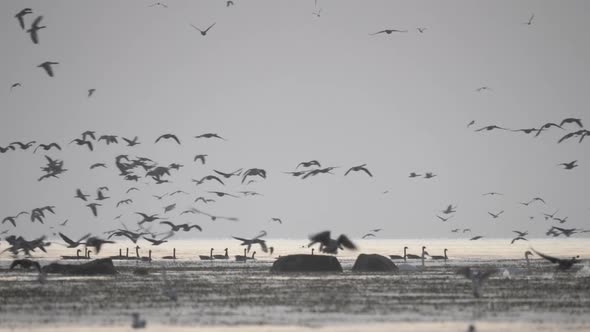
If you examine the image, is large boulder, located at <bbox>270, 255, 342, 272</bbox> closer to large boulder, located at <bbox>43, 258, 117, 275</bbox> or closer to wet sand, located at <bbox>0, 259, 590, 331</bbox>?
wet sand, located at <bbox>0, 259, 590, 331</bbox>

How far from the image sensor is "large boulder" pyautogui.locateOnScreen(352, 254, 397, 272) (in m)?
83.6

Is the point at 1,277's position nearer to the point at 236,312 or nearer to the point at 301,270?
the point at 301,270

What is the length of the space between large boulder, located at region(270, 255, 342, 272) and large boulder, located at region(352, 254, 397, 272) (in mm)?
3079

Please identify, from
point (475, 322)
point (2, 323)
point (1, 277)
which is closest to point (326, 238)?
point (475, 322)

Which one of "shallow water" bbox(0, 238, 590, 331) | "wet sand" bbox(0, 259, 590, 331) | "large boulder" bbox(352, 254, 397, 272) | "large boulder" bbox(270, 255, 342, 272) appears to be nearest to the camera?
"wet sand" bbox(0, 259, 590, 331)

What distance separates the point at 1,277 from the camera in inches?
2771

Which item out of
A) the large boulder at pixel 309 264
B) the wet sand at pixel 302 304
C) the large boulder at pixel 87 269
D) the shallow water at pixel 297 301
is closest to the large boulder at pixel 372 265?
the large boulder at pixel 309 264

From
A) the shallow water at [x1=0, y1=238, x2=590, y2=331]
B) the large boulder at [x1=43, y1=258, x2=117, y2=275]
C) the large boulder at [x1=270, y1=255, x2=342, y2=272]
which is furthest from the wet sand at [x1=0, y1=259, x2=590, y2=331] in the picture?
the large boulder at [x1=270, y1=255, x2=342, y2=272]

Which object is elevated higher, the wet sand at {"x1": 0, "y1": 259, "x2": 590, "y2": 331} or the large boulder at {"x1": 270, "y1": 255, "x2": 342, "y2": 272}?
the large boulder at {"x1": 270, "y1": 255, "x2": 342, "y2": 272}

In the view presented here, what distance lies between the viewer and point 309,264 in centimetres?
8081

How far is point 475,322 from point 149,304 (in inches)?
590

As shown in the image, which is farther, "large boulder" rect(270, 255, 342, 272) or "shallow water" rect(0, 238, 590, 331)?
"large boulder" rect(270, 255, 342, 272)

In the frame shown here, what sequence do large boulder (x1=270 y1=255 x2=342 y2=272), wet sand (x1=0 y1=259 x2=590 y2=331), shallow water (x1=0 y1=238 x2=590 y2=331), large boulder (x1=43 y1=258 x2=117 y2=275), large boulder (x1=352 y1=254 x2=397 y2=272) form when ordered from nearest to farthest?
1. wet sand (x1=0 y1=259 x2=590 y2=331)
2. shallow water (x1=0 y1=238 x2=590 y2=331)
3. large boulder (x1=43 y1=258 x2=117 y2=275)
4. large boulder (x1=270 y1=255 x2=342 y2=272)
5. large boulder (x1=352 y1=254 x2=397 y2=272)

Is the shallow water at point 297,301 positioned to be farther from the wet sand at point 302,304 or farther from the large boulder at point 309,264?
the large boulder at point 309,264
